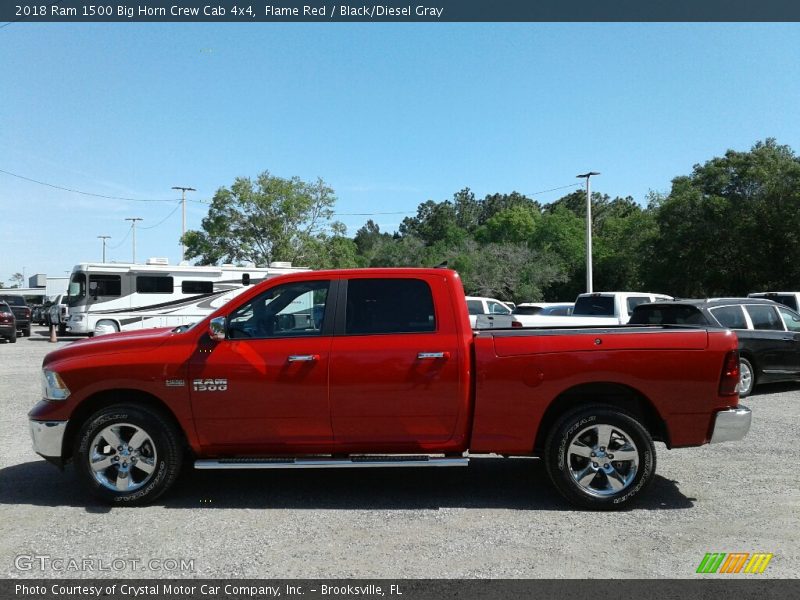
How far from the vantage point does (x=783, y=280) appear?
35344 millimetres

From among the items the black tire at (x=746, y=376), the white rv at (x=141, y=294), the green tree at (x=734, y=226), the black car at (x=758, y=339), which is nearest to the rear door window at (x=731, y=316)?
the black car at (x=758, y=339)

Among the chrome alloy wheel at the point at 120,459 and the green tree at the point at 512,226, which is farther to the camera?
the green tree at the point at 512,226

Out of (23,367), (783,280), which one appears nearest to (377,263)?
(783,280)

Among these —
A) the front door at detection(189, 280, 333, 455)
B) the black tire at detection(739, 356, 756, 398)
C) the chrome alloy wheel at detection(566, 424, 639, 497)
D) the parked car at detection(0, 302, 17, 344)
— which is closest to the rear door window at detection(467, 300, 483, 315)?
the black tire at detection(739, 356, 756, 398)

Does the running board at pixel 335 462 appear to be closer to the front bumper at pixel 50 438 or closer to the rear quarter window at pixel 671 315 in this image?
the front bumper at pixel 50 438

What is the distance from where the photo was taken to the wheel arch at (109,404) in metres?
5.71

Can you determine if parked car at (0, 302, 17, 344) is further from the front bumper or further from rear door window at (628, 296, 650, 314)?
the front bumper

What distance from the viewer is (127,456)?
5.62 m

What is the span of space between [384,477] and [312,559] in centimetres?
219

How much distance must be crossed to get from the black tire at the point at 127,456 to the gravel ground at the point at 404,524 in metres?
0.15

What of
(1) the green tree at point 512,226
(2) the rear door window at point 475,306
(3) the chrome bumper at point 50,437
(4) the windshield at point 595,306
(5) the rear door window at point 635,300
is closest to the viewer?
(3) the chrome bumper at point 50,437

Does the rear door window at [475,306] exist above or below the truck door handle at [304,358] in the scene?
above

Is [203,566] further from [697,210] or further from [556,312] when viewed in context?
[697,210]

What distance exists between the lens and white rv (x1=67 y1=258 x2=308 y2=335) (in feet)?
84.3
